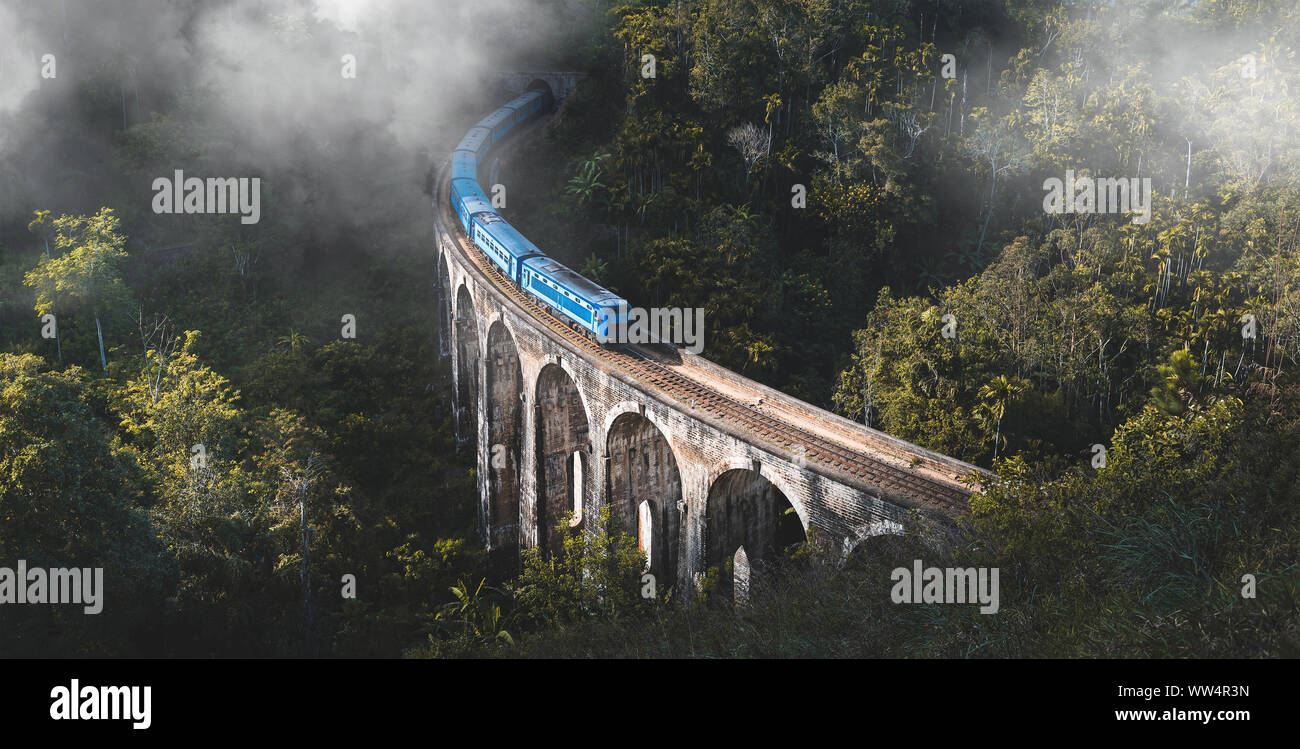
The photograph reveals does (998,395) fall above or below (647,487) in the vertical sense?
above

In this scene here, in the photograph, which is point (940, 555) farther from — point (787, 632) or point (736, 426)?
point (736, 426)

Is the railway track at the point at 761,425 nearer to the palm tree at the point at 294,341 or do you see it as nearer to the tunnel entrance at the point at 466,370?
the tunnel entrance at the point at 466,370

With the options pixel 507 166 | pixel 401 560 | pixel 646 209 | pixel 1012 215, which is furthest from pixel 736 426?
pixel 507 166

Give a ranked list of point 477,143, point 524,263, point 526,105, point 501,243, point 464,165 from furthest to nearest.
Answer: point 526,105, point 477,143, point 464,165, point 501,243, point 524,263

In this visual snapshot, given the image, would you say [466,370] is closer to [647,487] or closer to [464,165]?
[464,165]
